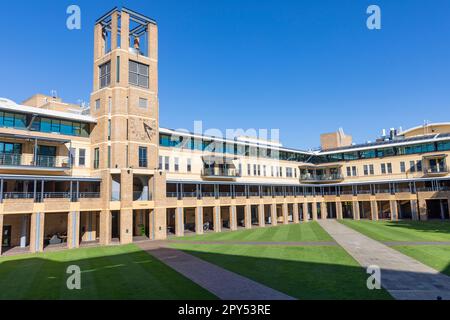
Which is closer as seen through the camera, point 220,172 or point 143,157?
point 143,157

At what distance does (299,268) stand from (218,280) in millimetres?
4922

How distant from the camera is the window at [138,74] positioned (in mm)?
37188

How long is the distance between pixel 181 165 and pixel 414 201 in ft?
121

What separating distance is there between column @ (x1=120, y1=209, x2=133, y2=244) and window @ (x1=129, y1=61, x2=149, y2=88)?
1405cm

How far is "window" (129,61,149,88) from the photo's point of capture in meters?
37.2

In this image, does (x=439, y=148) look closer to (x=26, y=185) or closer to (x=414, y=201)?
(x=414, y=201)

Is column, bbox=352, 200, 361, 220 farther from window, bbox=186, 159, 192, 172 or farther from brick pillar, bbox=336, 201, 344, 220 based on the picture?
window, bbox=186, 159, 192, 172

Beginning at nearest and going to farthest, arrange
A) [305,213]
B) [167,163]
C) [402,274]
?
1. [402,274]
2. [167,163]
3. [305,213]

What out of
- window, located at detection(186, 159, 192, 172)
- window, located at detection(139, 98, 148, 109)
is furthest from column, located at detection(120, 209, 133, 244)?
window, located at detection(186, 159, 192, 172)

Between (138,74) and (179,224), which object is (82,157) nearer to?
(138,74)

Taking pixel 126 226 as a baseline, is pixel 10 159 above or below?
above

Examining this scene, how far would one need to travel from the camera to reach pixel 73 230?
31.1 m

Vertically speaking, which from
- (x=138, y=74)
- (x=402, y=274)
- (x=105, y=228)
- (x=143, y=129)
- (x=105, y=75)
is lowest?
(x=402, y=274)

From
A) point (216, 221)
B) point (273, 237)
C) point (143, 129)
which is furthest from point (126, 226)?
point (273, 237)
